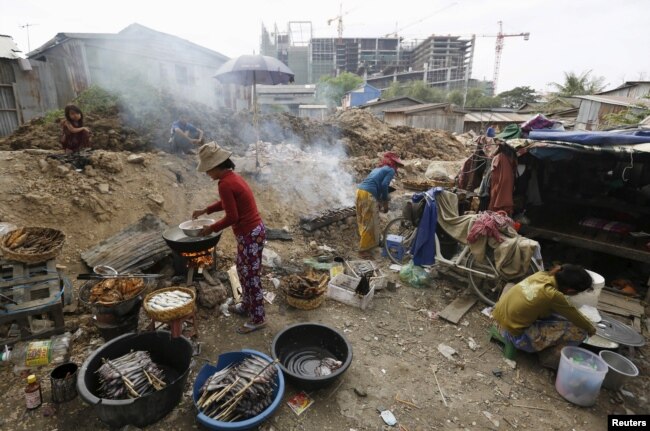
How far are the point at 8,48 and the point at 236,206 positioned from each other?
1354cm

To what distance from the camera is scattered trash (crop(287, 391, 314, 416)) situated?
3.20m

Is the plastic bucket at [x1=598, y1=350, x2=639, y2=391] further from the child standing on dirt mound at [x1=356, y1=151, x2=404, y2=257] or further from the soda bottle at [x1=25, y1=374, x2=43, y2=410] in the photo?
the soda bottle at [x1=25, y1=374, x2=43, y2=410]

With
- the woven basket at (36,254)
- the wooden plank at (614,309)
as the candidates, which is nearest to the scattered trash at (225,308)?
the woven basket at (36,254)

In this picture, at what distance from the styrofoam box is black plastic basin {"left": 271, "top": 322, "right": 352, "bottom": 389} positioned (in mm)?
1188

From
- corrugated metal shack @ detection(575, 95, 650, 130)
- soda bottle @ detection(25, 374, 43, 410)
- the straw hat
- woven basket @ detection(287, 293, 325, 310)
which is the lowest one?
woven basket @ detection(287, 293, 325, 310)

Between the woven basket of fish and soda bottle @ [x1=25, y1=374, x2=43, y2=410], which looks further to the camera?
the woven basket of fish

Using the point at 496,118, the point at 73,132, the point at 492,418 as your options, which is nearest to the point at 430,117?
the point at 496,118

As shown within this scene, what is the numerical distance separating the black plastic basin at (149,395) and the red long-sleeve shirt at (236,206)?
1311 mm

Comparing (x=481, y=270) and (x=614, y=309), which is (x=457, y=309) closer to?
(x=481, y=270)

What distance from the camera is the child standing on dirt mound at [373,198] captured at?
6.51 metres

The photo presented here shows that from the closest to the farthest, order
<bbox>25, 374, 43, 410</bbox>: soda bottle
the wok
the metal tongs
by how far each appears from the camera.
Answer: <bbox>25, 374, 43, 410</bbox>: soda bottle
the metal tongs
the wok

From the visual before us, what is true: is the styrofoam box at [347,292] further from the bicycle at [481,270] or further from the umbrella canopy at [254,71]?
the umbrella canopy at [254,71]

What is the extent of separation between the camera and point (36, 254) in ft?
12.9

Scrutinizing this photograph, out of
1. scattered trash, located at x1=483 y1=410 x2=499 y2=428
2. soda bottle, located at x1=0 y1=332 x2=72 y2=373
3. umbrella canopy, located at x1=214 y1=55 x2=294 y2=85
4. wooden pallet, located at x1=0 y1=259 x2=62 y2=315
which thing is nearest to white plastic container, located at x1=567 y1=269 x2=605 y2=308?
scattered trash, located at x1=483 y1=410 x2=499 y2=428
